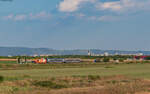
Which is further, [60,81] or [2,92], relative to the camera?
[60,81]

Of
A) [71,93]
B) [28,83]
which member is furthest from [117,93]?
[28,83]

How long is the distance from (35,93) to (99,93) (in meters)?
6.63

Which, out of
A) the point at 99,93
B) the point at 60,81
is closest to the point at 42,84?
the point at 60,81

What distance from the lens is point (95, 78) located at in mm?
53219

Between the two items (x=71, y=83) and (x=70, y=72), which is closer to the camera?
(x=71, y=83)

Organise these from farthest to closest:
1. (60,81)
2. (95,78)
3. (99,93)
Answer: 1. (95,78)
2. (60,81)
3. (99,93)

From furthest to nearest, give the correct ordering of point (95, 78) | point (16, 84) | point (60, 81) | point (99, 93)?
point (95, 78)
point (60, 81)
point (16, 84)
point (99, 93)

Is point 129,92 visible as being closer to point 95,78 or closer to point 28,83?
point 28,83

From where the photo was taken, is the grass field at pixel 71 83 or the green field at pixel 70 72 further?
the green field at pixel 70 72

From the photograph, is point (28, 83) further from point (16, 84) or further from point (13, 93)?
point (13, 93)

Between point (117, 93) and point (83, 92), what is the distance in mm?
3614

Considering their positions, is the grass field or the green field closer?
the grass field

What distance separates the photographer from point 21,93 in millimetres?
31172

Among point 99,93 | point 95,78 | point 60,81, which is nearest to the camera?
point 99,93
